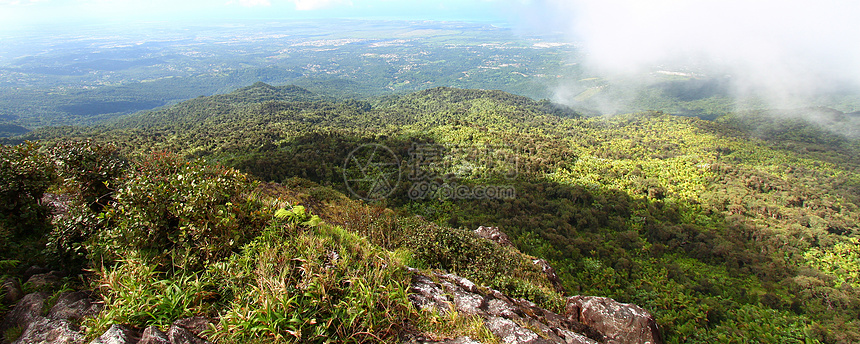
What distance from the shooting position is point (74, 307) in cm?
350

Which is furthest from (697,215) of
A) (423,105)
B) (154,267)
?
(423,105)

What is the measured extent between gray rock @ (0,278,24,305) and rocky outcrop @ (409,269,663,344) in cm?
456

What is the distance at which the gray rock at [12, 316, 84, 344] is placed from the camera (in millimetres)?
3143

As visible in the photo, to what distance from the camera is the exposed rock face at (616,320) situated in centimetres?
736

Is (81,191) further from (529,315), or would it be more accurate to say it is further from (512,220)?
(512,220)

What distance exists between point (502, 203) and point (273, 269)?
92.8 ft

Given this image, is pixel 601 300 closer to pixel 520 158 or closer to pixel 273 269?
pixel 273 269

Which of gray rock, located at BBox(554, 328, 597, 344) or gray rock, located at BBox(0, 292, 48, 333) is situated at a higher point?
gray rock, located at BBox(0, 292, 48, 333)

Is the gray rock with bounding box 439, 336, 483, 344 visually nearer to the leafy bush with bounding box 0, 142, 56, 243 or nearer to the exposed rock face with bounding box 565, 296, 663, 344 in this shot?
the exposed rock face with bounding box 565, 296, 663, 344

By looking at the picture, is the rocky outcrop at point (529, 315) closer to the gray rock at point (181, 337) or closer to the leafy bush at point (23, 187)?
the gray rock at point (181, 337)

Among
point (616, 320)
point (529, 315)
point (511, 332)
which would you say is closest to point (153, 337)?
point (511, 332)

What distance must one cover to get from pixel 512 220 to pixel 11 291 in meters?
26.0

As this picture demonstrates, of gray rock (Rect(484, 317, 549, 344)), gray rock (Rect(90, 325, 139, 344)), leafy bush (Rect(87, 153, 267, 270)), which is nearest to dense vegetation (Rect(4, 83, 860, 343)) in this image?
leafy bush (Rect(87, 153, 267, 270))

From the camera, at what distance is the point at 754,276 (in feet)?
68.7
